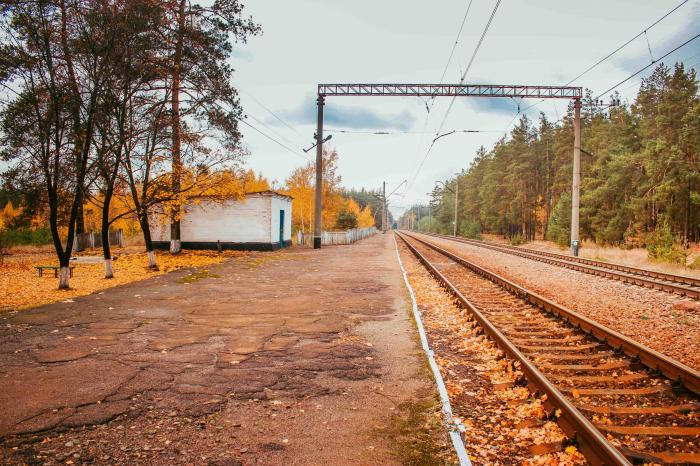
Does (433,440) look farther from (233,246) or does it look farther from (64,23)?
(233,246)

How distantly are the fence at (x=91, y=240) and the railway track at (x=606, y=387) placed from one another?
27.3 m

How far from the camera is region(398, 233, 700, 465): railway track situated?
3506 millimetres

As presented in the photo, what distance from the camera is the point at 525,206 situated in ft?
178

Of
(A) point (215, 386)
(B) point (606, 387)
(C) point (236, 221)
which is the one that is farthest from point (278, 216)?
(B) point (606, 387)

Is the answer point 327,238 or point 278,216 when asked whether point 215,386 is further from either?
point 327,238

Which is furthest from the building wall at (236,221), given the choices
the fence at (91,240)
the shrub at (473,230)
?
the shrub at (473,230)

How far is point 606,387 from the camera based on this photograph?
197 inches

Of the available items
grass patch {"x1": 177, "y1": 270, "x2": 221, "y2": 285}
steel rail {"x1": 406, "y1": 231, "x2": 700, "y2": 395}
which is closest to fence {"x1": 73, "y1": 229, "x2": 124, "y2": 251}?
grass patch {"x1": 177, "y1": 270, "x2": 221, "y2": 285}

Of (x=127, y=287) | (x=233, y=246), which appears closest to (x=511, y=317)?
(x=127, y=287)

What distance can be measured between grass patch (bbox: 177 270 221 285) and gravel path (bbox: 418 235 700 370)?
35.5 ft

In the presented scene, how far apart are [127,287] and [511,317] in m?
10.9

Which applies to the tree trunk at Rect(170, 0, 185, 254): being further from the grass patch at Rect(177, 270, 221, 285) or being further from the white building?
the white building

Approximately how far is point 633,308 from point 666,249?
13.0 meters

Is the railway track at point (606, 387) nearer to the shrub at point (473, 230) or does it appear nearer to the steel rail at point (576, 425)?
the steel rail at point (576, 425)
